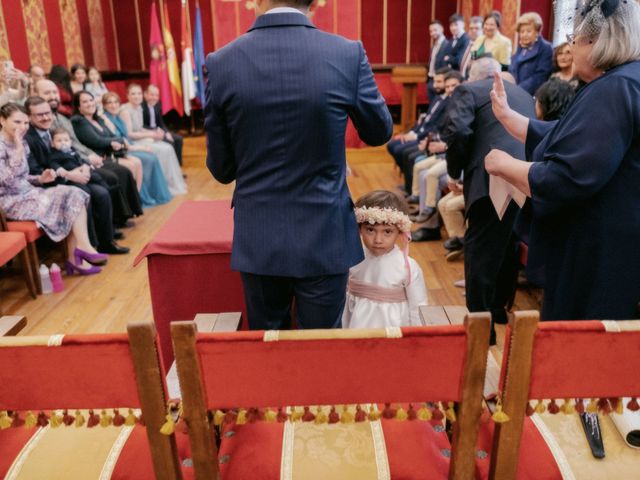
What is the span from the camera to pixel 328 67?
1446 millimetres

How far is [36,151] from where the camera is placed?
4.17 meters

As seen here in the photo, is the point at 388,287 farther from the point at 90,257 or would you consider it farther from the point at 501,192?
the point at 90,257

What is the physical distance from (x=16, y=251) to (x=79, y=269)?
62cm

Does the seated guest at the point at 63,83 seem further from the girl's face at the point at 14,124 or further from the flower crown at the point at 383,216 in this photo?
the flower crown at the point at 383,216

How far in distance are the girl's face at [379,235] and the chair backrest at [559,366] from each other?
1043 millimetres

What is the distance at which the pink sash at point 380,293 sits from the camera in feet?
7.04

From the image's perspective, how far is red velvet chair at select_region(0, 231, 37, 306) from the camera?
132 inches

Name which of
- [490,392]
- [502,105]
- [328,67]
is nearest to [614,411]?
[490,392]

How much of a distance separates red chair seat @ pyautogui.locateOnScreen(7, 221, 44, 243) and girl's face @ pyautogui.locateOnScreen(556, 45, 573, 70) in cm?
376

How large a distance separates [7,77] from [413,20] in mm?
6837

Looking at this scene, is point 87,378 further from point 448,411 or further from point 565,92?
point 565,92

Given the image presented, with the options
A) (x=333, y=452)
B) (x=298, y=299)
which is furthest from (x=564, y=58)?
(x=333, y=452)

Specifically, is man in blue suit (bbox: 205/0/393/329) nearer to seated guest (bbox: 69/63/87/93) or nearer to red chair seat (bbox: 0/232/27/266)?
red chair seat (bbox: 0/232/27/266)

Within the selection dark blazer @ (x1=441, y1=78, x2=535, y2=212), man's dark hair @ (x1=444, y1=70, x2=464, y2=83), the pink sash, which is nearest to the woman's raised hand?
dark blazer @ (x1=441, y1=78, x2=535, y2=212)
